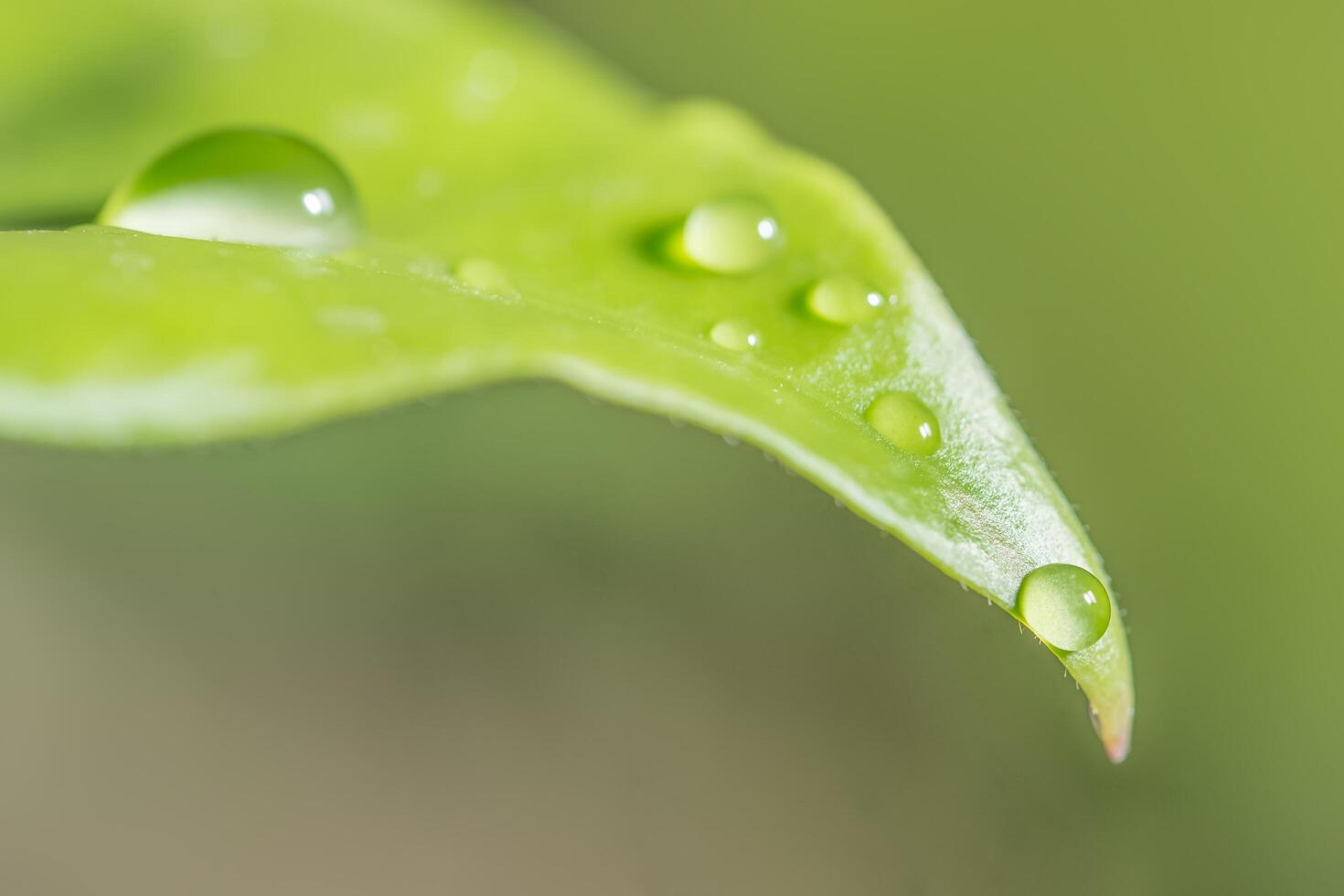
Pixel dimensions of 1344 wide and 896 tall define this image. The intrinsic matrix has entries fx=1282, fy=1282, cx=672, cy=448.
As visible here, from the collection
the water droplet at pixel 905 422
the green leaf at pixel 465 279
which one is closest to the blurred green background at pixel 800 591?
the green leaf at pixel 465 279

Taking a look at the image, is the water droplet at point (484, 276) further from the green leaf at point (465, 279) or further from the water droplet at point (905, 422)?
the water droplet at point (905, 422)

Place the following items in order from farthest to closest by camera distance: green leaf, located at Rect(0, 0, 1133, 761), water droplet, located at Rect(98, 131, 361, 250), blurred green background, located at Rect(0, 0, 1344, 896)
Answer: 1. blurred green background, located at Rect(0, 0, 1344, 896)
2. water droplet, located at Rect(98, 131, 361, 250)
3. green leaf, located at Rect(0, 0, 1133, 761)

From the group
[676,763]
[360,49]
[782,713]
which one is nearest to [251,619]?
[676,763]

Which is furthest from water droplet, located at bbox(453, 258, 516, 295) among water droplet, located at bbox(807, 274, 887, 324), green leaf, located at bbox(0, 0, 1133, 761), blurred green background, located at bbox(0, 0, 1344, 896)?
blurred green background, located at bbox(0, 0, 1344, 896)

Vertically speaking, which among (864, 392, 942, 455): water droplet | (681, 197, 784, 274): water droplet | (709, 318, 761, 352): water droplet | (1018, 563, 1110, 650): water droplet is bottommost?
(1018, 563, 1110, 650): water droplet

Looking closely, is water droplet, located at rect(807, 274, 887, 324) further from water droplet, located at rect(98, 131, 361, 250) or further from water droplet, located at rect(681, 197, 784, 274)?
water droplet, located at rect(98, 131, 361, 250)

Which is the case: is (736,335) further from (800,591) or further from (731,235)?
(800,591)

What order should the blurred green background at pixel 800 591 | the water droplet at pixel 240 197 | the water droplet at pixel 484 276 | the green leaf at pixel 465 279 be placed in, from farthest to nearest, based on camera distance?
the blurred green background at pixel 800 591
the water droplet at pixel 240 197
the water droplet at pixel 484 276
the green leaf at pixel 465 279
